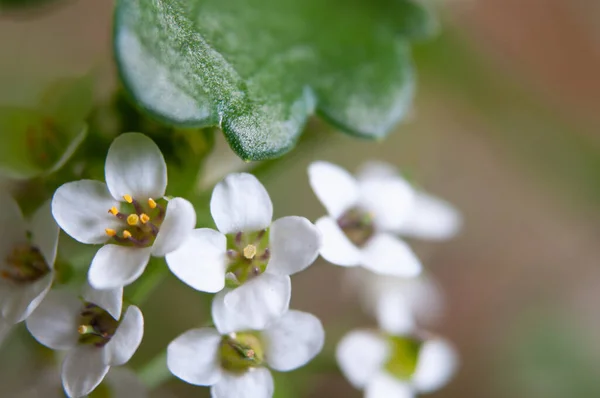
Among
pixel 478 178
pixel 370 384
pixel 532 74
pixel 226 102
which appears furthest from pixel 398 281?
pixel 532 74

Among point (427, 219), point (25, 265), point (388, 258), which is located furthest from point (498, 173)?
point (25, 265)

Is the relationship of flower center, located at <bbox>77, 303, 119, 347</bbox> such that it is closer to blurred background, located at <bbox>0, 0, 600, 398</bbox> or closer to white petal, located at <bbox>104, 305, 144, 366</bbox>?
white petal, located at <bbox>104, 305, 144, 366</bbox>

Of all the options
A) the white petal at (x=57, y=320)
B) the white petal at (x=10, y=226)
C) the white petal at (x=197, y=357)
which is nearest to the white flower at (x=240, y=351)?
the white petal at (x=197, y=357)

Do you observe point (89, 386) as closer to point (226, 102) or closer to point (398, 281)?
point (226, 102)

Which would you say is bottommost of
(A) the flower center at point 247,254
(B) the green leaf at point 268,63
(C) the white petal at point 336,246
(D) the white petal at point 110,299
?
(D) the white petal at point 110,299

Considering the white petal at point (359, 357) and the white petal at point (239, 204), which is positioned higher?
the white petal at point (239, 204)

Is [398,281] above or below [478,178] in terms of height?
above

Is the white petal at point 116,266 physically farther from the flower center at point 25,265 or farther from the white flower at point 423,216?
the white flower at point 423,216

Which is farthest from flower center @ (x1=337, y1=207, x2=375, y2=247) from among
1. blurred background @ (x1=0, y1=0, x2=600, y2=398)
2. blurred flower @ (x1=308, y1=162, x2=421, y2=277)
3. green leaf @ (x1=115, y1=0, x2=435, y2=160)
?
blurred background @ (x1=0, y1=0, x2=600, y2=398)
